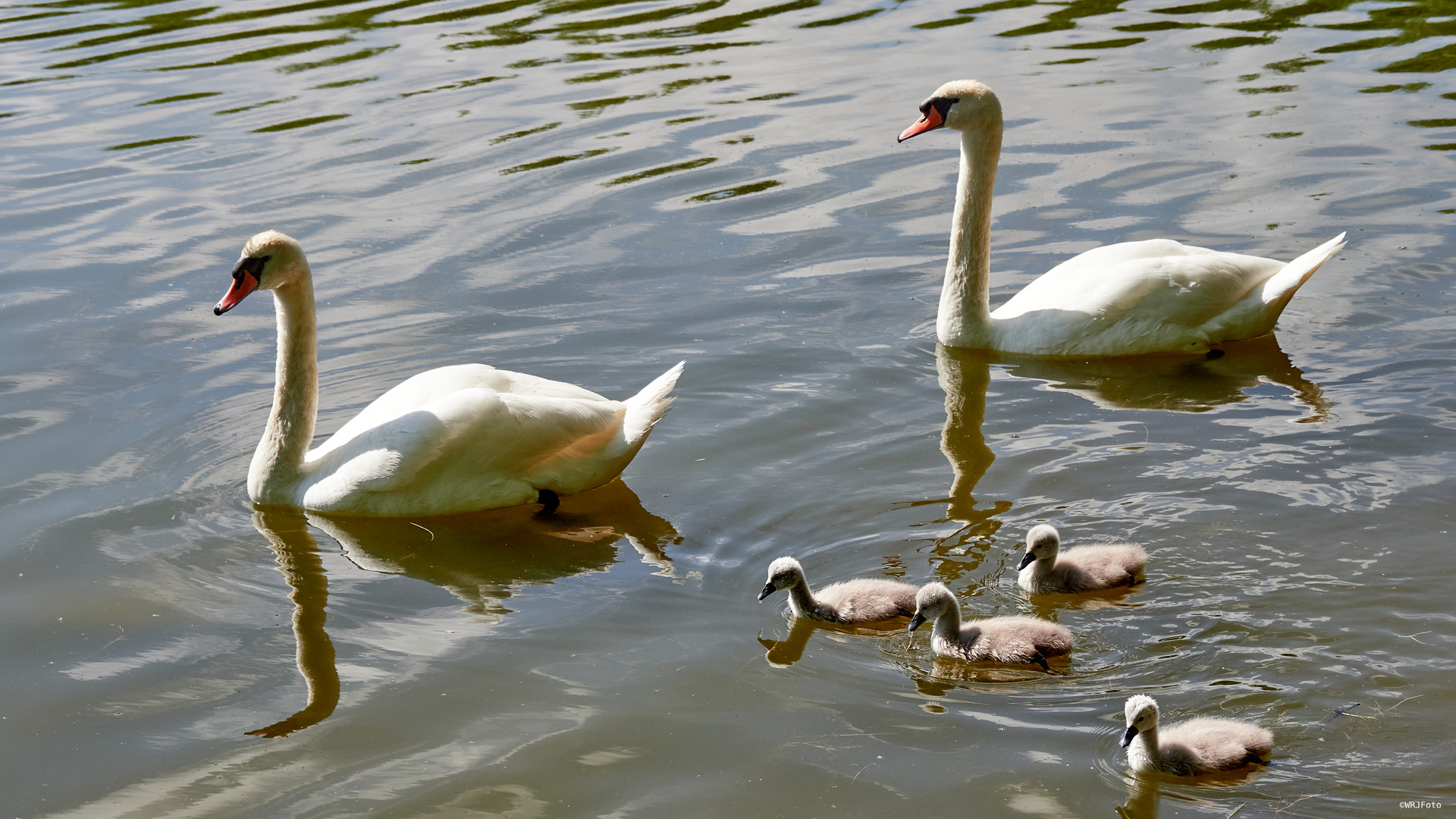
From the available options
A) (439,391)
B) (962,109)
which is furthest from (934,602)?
(962,109)

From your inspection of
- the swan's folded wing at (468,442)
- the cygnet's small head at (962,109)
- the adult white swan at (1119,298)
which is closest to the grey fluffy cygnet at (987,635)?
the swan's folded wing at (468,442)

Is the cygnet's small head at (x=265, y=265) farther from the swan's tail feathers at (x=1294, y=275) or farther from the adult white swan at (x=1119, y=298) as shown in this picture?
the swan's tail feathers at (x=1294, y=275)

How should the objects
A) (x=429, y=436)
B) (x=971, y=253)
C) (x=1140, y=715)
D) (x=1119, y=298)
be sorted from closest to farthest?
(x=1140, y=715), (x=429, y=436), (x=1119, y=298), (x=971, y=253)

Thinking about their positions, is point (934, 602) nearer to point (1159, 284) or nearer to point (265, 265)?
point (1159, 284)

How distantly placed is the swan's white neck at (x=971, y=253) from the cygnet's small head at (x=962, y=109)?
2.1 inches

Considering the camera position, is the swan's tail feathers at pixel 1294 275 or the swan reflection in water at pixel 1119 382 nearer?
the swan reflection in water at pixel 1119 382

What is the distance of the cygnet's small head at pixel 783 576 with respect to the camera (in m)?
6.03

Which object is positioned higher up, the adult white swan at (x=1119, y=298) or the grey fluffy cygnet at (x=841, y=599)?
the adult white swan at (x=1119, y=298)

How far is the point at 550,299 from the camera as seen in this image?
34.0 feet

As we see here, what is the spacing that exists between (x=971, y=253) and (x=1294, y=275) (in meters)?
1.88

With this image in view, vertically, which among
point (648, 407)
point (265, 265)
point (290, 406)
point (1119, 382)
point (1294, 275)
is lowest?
point (1119, 382)

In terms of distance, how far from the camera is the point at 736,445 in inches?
315

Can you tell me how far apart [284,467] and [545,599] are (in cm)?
183

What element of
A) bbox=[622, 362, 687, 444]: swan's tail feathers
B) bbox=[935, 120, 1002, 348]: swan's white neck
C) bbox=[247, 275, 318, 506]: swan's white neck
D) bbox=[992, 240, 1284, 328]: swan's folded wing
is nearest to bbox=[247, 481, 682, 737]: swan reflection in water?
bbox=[247, 275, 318, 506]: swan's white neck
